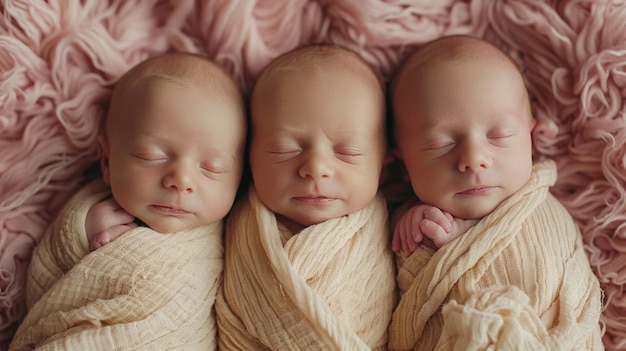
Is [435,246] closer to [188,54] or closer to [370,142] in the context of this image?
[370,142]

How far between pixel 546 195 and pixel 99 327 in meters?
0.88

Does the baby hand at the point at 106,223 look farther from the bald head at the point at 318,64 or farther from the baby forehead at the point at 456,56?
the baby forehead at the point at 456,56

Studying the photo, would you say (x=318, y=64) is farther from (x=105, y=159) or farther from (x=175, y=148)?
(x=105, y=159)

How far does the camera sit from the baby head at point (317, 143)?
135 cm

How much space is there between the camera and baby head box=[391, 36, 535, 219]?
1338mm

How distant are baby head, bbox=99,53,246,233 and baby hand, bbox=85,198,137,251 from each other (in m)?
0.02

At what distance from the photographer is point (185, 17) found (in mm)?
1590

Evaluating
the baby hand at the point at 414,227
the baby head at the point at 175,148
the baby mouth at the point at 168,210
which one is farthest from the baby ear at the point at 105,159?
the baby hand at the point at 414,227

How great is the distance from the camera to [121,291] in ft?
4.17

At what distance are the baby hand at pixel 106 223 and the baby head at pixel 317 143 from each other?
265 millimetres

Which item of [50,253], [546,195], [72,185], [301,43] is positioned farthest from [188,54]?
[546,195]

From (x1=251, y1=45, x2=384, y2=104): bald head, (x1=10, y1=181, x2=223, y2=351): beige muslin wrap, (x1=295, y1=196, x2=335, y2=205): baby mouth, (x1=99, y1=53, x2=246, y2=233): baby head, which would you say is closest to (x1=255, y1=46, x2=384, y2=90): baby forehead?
(x1=251, y1=45, x2=384, y2=104): bald head

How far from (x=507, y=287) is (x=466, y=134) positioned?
301mm

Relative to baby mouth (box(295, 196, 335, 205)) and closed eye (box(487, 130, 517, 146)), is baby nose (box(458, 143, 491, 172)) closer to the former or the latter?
closed eye (box(487, 130, 517, 146))
